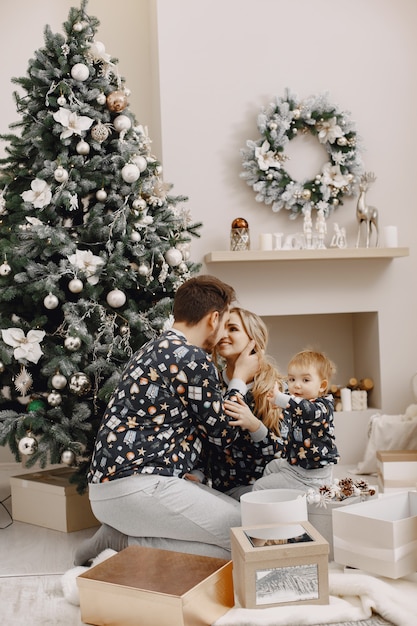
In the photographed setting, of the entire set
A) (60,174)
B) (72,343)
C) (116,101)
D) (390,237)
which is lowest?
(72,343)

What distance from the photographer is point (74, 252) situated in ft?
10.2

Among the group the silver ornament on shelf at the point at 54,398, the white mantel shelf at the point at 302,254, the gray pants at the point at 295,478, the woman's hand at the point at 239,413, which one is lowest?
the gray pants at the point at 295,478

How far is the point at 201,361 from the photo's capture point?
8.40 feet

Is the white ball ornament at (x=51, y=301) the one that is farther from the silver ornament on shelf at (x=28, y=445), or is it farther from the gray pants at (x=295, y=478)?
the gray pants at (x=295, y=478)

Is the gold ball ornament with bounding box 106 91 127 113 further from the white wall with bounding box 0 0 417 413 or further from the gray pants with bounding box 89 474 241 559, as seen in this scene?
the gray pants with bounding box 89 474 241 559

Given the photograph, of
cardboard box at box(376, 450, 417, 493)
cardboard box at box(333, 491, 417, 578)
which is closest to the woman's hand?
cardboard box at box(333, 491, 417, 578)

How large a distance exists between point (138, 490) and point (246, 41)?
9.57ft

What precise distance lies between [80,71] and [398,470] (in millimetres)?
2462

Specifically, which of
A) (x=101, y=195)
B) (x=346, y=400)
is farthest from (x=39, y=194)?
(x=346, y=400)

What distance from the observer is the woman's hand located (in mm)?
2689

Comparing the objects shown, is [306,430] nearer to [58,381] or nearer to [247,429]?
[247,429]

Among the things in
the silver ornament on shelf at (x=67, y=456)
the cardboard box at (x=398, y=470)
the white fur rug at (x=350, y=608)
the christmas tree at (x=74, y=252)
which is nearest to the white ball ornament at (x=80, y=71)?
the christmas tree at (x=74, y=252)

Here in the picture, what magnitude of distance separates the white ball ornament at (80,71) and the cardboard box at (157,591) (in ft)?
6.56

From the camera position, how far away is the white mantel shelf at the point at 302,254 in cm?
410
